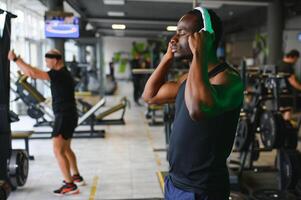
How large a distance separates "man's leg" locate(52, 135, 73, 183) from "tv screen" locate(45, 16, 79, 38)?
3463 mm

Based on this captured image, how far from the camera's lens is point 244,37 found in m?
13.7

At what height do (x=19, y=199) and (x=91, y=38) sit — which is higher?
(x=91, y=38)

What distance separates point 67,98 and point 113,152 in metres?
2.10

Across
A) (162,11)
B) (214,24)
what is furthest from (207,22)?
(162,11)

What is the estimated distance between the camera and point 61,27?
6730mm

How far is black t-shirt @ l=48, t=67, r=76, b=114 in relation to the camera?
12.3ft

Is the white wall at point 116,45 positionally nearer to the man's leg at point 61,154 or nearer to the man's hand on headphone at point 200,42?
the man's leg at point 61,154

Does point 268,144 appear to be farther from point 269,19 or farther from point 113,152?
point 269,19

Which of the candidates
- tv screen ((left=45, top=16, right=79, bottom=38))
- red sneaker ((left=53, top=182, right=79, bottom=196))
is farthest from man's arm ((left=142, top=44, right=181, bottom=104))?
tv screen ((left=45, top=16, right=79, bottom=38))

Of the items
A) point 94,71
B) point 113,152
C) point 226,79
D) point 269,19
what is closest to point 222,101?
point 226,79

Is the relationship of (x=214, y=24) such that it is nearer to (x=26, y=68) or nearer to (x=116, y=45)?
(x=26, y=68)

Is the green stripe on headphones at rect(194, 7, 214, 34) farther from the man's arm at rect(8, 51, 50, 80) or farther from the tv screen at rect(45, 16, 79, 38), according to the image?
the tv screen at rect(45, 16, 79, 38)

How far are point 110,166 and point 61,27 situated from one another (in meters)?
3.22

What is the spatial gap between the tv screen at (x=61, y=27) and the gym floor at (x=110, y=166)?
6.95 feet
